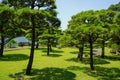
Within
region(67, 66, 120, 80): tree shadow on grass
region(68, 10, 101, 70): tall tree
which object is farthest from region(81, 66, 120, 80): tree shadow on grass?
region(68, 10, 101, 70): tall tree

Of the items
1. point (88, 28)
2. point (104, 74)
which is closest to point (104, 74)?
point (104, 74)

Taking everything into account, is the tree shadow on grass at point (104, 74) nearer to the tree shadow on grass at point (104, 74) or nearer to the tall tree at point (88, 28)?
the tree shadow on grass at point (104, 74)

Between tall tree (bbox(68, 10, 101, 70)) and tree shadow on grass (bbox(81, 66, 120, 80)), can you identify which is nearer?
tree shadow on grass (bbox(81, 66, 120, 80))

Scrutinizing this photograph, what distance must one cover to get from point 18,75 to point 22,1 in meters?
7.51

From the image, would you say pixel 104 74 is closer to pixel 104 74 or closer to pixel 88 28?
pixel 104 74

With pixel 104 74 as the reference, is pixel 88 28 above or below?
above

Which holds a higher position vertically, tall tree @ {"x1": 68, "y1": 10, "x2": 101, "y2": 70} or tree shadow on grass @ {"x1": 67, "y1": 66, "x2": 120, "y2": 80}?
tall tree @ {"x1": 68, "y1": 10, "x2": 101, "y2": 70}

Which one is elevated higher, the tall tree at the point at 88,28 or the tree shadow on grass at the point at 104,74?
the tall tree at the point at 88,28

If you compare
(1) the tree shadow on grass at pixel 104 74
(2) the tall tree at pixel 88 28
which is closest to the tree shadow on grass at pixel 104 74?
(1) the tree shadow on grass at pixel 104 74

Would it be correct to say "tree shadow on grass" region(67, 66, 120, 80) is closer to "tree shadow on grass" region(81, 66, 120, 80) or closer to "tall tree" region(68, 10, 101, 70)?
"tree shadow on grass" region(81, 66, 120, 80)

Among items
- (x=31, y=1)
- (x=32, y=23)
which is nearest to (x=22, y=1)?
(x=31, y=1)

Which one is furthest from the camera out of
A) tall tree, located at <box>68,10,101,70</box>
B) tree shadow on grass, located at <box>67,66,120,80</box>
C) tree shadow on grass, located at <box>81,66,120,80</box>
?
tall tree, located at <box>68,10,101,70</box>

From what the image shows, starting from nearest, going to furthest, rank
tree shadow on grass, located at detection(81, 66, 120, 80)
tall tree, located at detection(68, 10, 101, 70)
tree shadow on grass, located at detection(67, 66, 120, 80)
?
1. tree shadow on grass, located at detection(81, 66, 120, 80)
2. tree shadow on grass, located at detection(67, 66, 120, 80)
3. tall tree, located at detection(68, 10, 101, 70)

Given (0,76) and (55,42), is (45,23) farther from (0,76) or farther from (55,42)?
(55,42)
